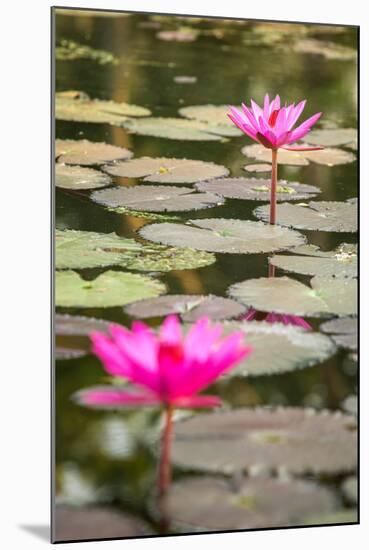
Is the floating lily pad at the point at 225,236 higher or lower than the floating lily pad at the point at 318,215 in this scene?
lower

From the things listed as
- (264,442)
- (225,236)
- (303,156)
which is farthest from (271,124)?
(264,442)

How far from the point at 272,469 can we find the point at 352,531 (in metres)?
0.24

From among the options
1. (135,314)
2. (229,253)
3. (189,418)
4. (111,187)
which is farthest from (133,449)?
(111,187)

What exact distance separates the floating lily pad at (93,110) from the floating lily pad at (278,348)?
4.48ft

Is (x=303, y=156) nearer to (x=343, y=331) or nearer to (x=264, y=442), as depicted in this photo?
(x=343, y=331)

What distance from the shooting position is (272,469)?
1.60 m

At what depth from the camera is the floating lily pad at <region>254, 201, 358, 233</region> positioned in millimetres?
2396

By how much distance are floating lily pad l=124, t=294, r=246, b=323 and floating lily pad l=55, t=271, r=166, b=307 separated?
28 millimetres

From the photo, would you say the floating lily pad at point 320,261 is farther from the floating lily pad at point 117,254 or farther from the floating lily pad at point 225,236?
the floating lily pad at point 117,254

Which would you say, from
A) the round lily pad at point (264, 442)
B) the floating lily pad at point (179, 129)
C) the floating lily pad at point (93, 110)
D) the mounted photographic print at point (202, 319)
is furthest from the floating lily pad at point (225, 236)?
the floating lily pad at point (93, 110)

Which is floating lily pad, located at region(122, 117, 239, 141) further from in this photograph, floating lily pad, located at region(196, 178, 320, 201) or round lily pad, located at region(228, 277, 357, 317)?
round lily pad, located at region(228, 277, 357, 317)

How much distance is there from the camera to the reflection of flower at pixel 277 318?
1912 mm

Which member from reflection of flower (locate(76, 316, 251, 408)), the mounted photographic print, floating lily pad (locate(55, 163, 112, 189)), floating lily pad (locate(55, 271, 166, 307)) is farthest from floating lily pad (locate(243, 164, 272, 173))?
reflection of flower (locate(76, 316, 251, 408))

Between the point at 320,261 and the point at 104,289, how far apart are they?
0.50m
